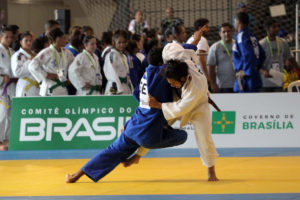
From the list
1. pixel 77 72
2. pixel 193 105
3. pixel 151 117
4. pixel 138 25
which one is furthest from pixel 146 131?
pixel 138 25

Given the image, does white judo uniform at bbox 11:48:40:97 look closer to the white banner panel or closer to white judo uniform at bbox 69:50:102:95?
white judo uniform at bbox 69:50:102:95

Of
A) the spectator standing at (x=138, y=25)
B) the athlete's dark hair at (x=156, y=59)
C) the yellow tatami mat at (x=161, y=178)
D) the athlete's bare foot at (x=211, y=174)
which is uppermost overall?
the spectator standing at (x=138, y=25)

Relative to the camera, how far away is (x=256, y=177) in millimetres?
5430

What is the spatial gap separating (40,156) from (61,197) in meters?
2.94

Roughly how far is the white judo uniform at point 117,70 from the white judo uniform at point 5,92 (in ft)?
5.12

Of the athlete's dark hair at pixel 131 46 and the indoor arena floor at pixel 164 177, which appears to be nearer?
the indoor arena floor at pixel 164 177

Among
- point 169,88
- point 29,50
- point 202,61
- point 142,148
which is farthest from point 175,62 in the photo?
point 29,50

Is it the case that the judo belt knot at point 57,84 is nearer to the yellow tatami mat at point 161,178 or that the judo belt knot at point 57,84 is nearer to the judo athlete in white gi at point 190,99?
the yellow tatami mat at point 161,178

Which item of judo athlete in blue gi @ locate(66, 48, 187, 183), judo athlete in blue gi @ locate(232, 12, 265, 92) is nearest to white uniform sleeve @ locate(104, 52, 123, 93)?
judo athlete in blue gi @ locate(232, 12, 265, 92)

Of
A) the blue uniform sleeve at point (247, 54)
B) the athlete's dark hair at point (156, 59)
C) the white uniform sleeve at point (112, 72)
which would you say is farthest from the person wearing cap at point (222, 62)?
the athlete's dark hair at point (156, 59)

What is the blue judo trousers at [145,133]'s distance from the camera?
5059 mm

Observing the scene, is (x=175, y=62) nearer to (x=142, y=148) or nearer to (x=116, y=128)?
(x=142, y=148)

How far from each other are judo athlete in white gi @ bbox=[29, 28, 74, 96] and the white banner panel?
220cm

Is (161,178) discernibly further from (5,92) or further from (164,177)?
(5,92)
